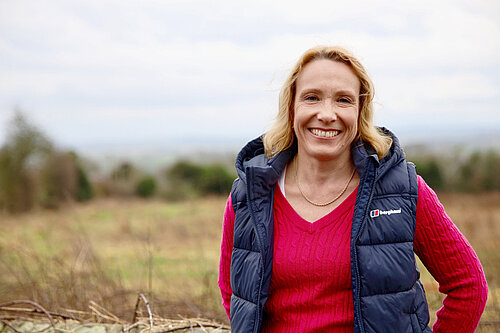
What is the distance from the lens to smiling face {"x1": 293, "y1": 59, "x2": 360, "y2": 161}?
7.13 ft

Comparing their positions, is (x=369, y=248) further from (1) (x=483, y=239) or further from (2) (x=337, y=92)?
(1) (x=483, y=239)

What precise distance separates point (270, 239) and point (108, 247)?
906 centimetres

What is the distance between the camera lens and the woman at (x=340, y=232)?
6.57 ft

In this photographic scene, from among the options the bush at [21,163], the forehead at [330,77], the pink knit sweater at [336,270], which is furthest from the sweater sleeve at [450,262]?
the bush at [21,163]

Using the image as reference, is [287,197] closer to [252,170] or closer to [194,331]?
[252,170]

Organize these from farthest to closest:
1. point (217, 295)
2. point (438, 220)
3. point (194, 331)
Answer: point (217, 295) < point (194, 331) < point (438, 220)

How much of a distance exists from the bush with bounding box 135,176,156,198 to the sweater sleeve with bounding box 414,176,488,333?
1805 centimetres

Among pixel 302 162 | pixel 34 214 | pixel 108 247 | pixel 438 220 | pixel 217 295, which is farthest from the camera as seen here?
pixel 34 214

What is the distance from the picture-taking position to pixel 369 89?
226 centimetres

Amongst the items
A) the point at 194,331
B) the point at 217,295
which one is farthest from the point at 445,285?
the point at 217,295

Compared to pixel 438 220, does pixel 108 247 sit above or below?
below

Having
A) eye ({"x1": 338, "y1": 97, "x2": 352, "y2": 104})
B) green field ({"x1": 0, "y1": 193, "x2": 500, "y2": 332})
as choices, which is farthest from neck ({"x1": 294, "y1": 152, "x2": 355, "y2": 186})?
green field ({"x1": 0, "y1": 193, "x2": 500, "y2": 332})

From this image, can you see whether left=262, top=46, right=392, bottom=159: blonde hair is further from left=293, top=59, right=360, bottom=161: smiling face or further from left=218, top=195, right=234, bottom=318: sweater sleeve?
left=218, top=195, right=234, bottom=318: sweater sleeve

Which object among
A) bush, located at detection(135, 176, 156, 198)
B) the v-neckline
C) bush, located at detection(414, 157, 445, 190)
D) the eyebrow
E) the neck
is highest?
the eyebrow
